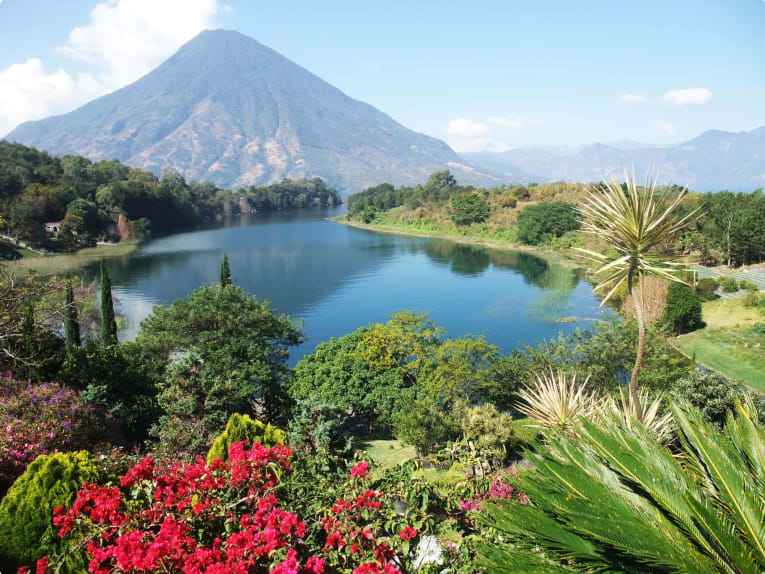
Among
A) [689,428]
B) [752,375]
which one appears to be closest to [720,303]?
[752,375]

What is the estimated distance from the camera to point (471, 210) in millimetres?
56562

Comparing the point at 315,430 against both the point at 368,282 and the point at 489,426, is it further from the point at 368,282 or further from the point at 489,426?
the point at 368,282

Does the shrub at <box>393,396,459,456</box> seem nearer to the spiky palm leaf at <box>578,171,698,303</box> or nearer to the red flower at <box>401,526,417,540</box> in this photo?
the spiky palm leaf at <box>578,171,698,303</box>

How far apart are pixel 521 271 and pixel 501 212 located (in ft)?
70.9

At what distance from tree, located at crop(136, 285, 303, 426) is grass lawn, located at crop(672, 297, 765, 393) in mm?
12074

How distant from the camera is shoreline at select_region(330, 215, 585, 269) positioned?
3997cm

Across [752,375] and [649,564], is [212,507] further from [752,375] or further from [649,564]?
[752,375]

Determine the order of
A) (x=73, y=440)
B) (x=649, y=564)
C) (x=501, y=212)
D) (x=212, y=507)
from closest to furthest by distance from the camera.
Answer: (x=649, y=564), (x=212, y=507), (x=73, y=440), (x=501, y=212)

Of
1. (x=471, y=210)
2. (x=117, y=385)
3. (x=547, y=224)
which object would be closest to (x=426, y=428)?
(x=117, y=385)

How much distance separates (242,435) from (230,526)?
3.05 metres

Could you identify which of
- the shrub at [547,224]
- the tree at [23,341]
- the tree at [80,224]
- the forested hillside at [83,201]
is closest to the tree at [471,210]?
the shrub at [547,224]

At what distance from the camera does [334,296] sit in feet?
94.7

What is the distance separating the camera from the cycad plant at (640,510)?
6.67 feet

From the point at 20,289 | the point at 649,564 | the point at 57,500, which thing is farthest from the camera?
the point at 20,289
